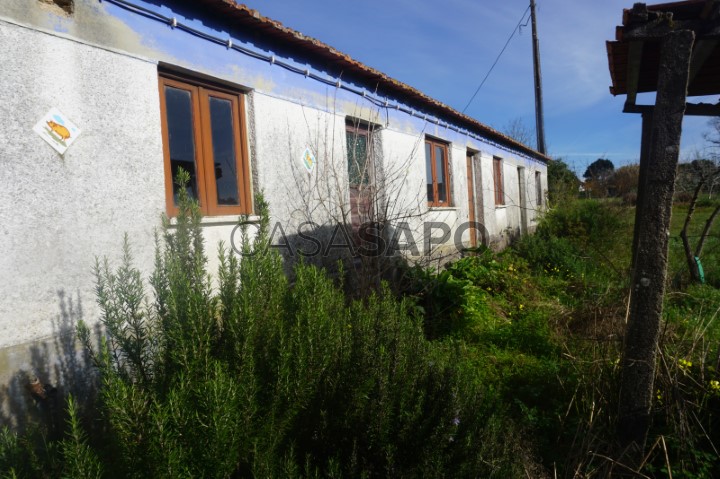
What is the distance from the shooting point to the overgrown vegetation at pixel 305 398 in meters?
1.72

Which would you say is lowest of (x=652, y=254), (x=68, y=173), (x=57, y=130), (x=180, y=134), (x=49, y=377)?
(x=49, y=377)

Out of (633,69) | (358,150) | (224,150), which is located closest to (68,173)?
(224,150)

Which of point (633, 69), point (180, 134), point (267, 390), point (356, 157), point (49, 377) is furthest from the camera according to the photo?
point (356, 157)

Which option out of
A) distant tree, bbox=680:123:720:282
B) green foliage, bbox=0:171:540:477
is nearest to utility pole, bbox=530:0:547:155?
distant tree, bbox=680:123:720:282

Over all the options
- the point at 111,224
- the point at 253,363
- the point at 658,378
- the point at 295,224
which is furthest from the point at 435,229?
the point at 253,363

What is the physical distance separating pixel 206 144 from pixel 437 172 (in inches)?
225

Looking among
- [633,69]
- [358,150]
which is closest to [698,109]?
[633,69]

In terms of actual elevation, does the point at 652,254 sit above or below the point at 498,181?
below

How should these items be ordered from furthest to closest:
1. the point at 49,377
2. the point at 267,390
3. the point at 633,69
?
the point at 633,69, the point at 49,377, the point at 267,390

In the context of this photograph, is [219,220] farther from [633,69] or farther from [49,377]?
[633,69]

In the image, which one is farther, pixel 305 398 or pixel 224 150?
pixel 224 150

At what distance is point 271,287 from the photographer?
8.30ft

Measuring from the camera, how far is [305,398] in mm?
2160

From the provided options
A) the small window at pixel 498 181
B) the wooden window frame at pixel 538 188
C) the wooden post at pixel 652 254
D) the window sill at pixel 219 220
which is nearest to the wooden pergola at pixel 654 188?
the wooden post at pixel 652 254
